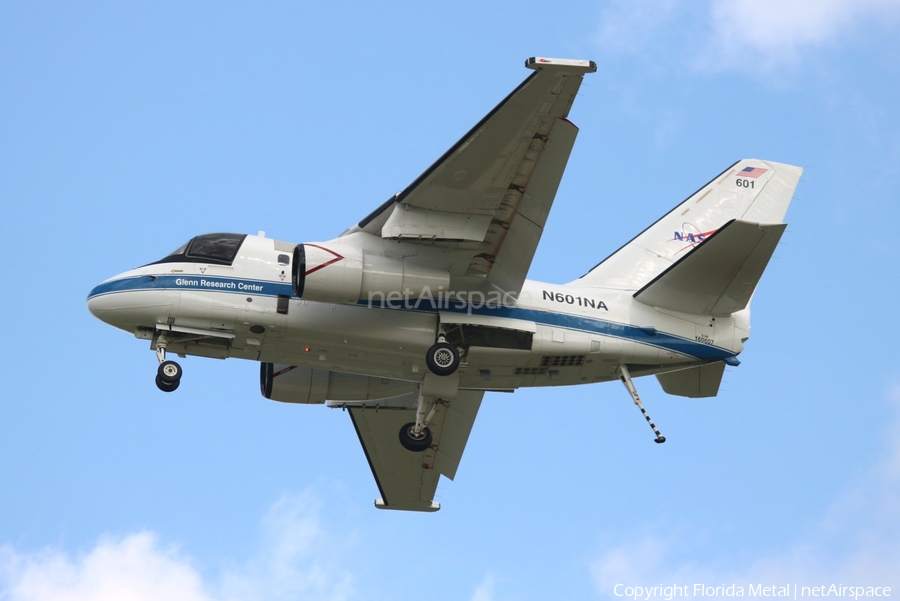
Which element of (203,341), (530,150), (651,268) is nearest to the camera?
(530,150)

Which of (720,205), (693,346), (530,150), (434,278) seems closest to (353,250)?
(434,278)

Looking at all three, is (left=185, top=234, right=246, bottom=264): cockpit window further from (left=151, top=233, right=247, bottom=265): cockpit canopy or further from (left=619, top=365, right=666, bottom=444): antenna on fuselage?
(left=619, top=365, right=666, bottom=444): antenna on fuselage

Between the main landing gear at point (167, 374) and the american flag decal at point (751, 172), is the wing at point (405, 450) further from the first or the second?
the american flag decal at point (751, 172)

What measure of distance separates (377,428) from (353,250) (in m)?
8.49

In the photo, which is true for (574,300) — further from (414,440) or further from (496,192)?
(414,440)

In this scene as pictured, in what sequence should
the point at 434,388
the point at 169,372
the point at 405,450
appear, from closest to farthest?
the point at 169,372 < the point at 434,388 < the point at 405,450

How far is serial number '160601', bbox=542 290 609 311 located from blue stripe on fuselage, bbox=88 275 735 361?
1.07 feet

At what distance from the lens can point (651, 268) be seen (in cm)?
3073

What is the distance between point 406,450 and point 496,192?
1026 centimetres

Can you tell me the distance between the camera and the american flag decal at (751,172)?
32.4 metres

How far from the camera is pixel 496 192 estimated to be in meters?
25.0

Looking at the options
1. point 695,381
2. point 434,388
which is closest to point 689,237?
point 695,381

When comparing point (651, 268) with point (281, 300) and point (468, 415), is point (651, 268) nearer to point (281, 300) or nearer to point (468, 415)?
point (468, 415)

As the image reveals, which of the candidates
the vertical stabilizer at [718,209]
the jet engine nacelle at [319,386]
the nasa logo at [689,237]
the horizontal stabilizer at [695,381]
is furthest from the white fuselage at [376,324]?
the nasa logo at [689,237]
